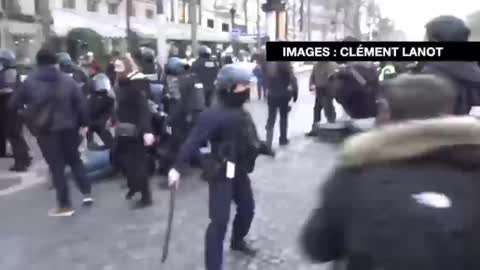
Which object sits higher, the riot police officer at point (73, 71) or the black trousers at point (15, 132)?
the riot police officer at point (73, 71)

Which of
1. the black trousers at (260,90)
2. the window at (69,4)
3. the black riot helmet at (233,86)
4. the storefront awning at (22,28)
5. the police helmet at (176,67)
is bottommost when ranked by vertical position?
the black trousers at (260,90)

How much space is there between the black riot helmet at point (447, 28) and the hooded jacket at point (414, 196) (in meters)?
2.58

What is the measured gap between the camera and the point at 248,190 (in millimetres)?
6023

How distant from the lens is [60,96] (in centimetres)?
778

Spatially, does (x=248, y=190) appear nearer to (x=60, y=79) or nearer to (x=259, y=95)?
(x=60, y=79)

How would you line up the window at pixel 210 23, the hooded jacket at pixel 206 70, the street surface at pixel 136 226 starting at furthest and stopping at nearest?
the window at pixel 210 23
the hooded jacket at pixel 206 70
the street surface at pixel 136 226

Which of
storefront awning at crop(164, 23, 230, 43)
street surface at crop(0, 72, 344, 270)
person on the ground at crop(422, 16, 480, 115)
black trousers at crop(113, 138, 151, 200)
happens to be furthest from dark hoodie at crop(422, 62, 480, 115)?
storefront awning at crop(164, 23, 230, 43)

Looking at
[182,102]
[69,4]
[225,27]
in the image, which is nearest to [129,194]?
[182,102]

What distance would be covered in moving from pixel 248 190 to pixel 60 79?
2720mm

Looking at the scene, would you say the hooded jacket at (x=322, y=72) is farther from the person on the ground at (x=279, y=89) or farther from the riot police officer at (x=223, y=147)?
the riot police officer at (x=223, y=147)

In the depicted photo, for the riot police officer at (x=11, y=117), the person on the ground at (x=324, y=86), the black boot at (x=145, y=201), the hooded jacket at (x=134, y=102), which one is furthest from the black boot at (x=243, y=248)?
the person on the ground at (x=324, y=86)

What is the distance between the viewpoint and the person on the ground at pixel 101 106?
10406 millimetres

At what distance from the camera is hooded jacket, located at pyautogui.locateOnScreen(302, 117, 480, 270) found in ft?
7.17

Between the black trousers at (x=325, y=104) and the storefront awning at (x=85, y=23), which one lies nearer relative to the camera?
the black trousers at (x=325, y=104)
